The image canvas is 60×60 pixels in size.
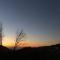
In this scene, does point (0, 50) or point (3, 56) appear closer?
point (3, 56)

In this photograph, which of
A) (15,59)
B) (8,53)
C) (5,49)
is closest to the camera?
(15,59)

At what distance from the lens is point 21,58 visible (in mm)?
43031

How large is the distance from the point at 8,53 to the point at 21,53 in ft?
9.06

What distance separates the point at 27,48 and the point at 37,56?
15.7 ft

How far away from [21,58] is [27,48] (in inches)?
229

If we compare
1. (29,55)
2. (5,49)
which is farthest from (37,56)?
(5,49)

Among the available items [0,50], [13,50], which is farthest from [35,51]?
[0,50]

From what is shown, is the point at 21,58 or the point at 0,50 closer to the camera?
the point at 21,58

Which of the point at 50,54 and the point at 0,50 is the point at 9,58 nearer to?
the point at 0,50

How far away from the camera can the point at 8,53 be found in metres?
44.9

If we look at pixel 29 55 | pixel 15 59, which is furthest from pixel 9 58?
pixel 29 55

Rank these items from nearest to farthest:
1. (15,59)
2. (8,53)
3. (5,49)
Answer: (15,59)
(8,53)
(5,49)

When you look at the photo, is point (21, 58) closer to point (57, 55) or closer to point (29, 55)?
point (29, 55)

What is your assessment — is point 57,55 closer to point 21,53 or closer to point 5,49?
point 21,53
